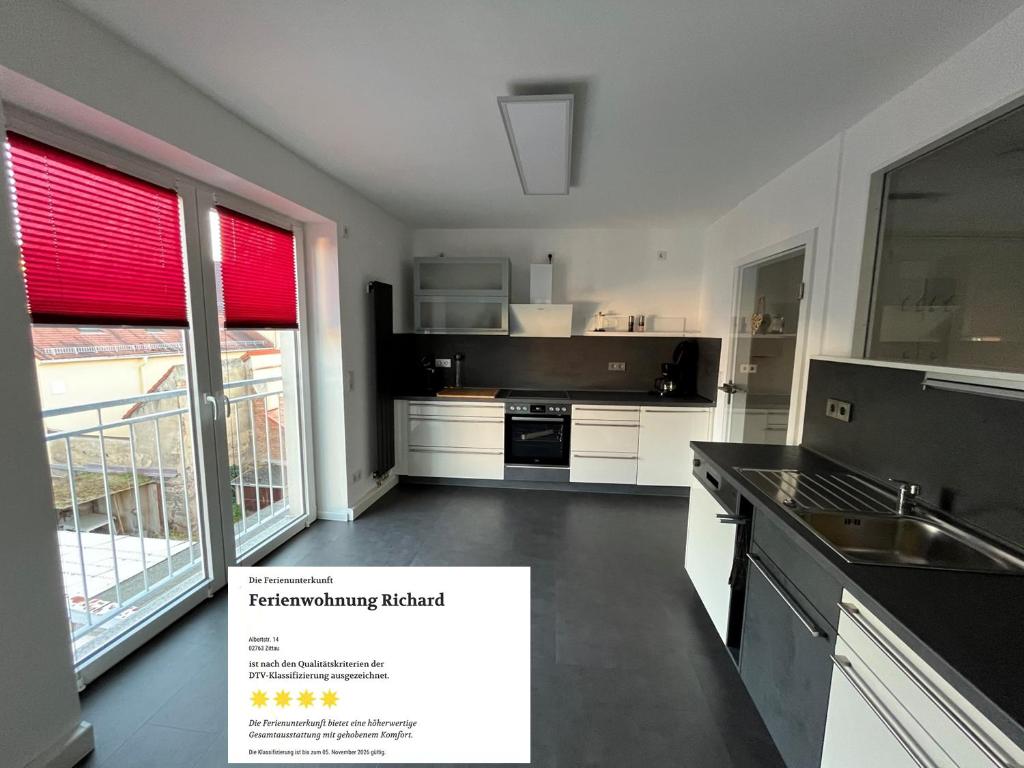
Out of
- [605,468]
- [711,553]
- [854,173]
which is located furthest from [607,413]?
[854,173]

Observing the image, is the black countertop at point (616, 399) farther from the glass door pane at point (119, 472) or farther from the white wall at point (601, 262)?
the glass door pane at point (119, 472)

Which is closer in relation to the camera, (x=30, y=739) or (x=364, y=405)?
(x=30, y=739)

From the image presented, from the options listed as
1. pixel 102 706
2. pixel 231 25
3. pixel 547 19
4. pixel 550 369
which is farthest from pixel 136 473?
pixel 550 369

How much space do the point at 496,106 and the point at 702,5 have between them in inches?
35.2

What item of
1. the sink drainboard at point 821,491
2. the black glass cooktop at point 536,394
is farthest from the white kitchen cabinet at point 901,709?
the black glass cooktop at point 536,394

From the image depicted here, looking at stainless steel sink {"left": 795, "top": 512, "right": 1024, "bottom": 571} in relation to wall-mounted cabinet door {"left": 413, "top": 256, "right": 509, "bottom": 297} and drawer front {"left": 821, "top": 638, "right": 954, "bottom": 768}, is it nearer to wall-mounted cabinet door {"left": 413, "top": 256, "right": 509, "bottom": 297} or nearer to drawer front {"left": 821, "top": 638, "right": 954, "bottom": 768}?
drawer front {"left": 821, "top": 638, "right": 954, "bottom": 768}

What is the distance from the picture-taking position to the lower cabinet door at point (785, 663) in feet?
3.84

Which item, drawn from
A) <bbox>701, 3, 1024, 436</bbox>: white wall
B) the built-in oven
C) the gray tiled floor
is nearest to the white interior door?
<bbox>701, 3, 1024, 436</bbox>: white wall

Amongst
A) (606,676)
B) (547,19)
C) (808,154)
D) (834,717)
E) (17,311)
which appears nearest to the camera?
(834,717)

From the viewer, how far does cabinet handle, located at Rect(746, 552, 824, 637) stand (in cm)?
118

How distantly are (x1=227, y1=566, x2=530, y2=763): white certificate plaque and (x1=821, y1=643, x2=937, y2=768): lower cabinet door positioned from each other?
0.84m

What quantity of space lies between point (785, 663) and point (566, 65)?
2218 mm

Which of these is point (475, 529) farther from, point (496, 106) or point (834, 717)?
point (496, 106)

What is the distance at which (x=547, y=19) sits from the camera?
1.32 meters
